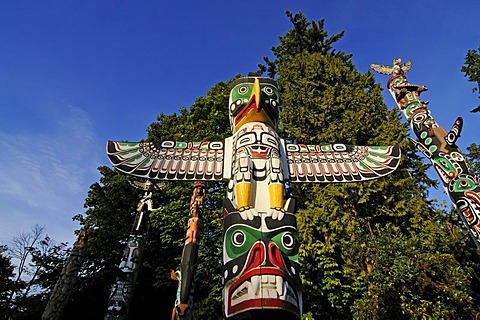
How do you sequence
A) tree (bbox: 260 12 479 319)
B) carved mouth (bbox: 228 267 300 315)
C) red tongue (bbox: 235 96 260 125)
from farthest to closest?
tree (bbox: 260 12 479 319) → red tongue (bbox: 235 96 260 125) → carved mouth (bbox: 228 267 300 315)

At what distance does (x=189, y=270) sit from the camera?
5355mm

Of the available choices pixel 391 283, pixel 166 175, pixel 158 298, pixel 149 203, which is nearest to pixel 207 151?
pixel 166 175

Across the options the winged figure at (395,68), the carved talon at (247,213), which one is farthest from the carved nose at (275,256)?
the winged figure at (395,68)

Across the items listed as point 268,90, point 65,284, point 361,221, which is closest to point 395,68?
point 361,221

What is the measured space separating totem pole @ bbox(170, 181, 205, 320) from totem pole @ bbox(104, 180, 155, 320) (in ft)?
5.05

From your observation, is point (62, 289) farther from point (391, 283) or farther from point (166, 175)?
point (391, 283)

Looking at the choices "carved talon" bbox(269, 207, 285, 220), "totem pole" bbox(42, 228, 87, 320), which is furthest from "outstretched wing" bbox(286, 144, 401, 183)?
"totem pole" bbox(42, 228, 87, 320)

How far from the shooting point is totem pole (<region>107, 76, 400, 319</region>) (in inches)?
127

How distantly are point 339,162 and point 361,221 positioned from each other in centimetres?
513

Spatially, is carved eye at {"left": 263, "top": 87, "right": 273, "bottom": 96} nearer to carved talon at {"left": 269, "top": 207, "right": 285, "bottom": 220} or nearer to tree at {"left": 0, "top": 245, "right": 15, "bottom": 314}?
carved talon at {"left": 269, "top": 207, "right": 285, "bottom": 220}

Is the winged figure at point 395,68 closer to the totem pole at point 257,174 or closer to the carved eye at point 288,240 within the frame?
the totem pole at point 257,174

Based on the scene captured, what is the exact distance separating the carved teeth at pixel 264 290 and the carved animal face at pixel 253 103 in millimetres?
2645

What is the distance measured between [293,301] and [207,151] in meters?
2.63

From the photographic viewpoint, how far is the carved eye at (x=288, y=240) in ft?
11.9
